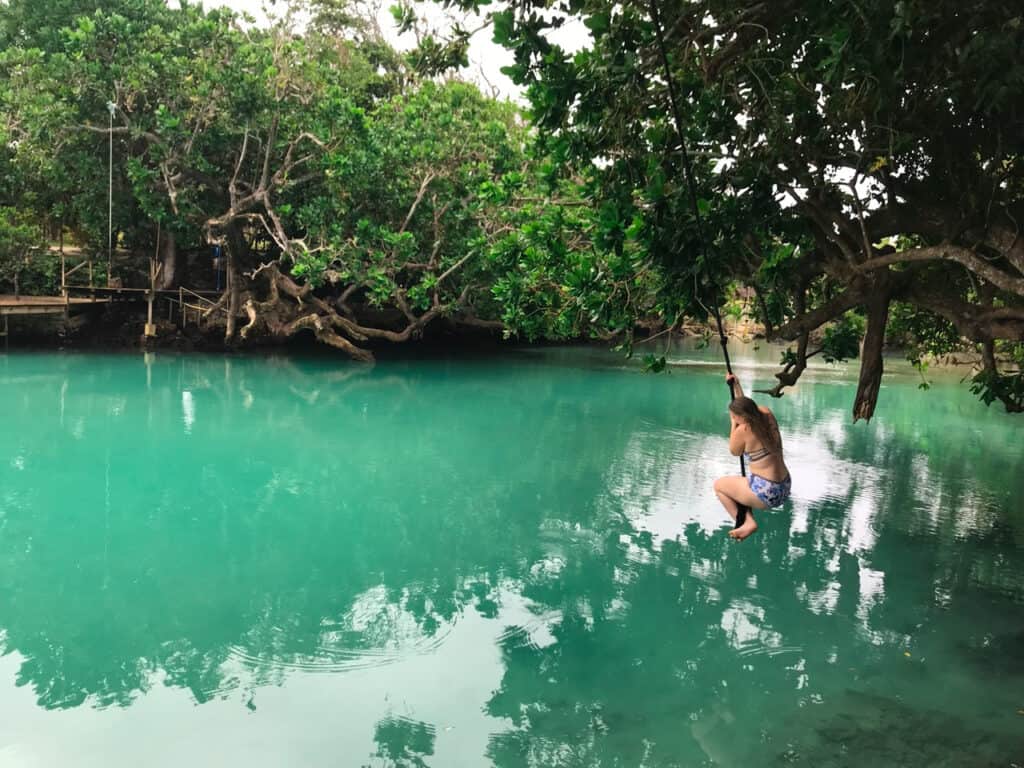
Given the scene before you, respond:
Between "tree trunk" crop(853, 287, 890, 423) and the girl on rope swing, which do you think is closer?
the girl on rope swing

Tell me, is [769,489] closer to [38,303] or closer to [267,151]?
[267,151]

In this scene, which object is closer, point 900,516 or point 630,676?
point 630,676

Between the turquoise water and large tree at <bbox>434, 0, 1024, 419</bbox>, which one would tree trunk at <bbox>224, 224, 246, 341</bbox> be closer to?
the turquoise water

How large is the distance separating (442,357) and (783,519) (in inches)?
659

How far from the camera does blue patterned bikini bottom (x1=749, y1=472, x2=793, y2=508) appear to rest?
4.50 metres

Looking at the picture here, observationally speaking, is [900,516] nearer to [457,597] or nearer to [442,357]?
[457,597]

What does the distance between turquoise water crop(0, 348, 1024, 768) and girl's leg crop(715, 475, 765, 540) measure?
0.71 metres

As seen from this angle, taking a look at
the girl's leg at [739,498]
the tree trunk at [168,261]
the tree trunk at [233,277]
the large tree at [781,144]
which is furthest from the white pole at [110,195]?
the girl's leg at [739,498]

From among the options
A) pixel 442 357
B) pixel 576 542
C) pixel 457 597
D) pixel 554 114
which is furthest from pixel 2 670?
pixel 442 357

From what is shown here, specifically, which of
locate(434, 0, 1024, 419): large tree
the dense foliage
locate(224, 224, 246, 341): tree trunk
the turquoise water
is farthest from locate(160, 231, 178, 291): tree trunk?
locate(434, 0, 1024, 419): large tree

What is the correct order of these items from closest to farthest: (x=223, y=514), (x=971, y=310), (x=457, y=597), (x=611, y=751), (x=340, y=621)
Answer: (x=611, y=751) → (x=340, y=621) → (x=457, y=597) → (x=971, y=310) → (x=223, y=514)

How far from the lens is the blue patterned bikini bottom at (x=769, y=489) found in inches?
177

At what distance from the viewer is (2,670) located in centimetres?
422

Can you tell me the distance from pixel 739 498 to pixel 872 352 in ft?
8.34
